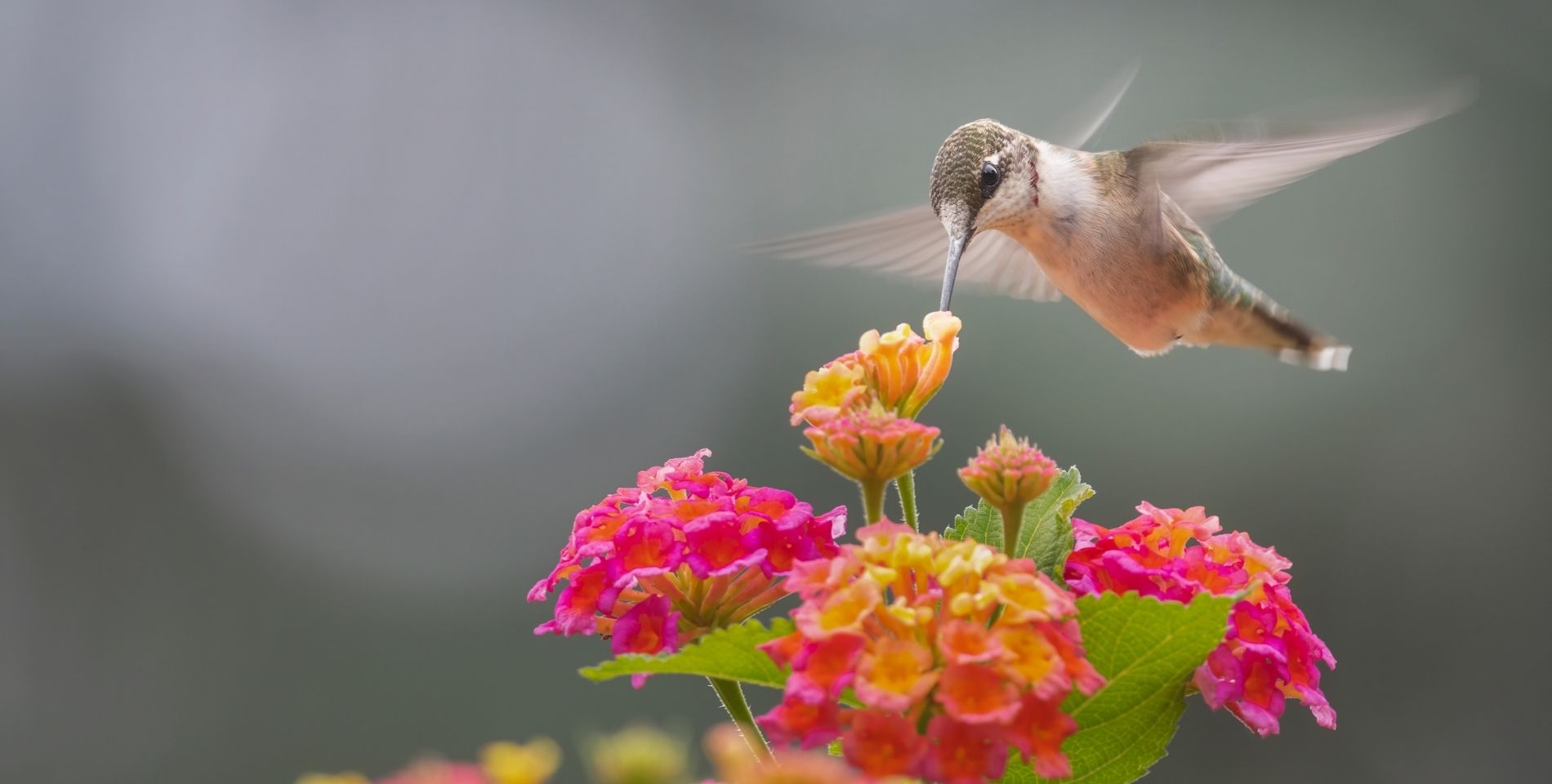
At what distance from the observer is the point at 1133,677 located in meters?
1.19

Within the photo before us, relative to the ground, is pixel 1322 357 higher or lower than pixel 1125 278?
lower

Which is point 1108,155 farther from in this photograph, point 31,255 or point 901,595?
point 31,255

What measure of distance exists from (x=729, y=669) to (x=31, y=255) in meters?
6.12

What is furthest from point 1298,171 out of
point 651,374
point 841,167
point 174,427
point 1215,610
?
point 174,427

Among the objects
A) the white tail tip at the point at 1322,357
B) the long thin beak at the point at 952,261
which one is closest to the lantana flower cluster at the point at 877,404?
the long thin beak at the point at 952,261

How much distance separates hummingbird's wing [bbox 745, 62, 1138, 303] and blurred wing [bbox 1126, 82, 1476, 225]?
0.51ft

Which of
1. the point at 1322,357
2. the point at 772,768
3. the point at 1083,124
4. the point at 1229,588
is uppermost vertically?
the point at 1083,124

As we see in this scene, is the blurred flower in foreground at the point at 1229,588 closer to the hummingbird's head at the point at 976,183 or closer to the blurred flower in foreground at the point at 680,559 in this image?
the blurred flower in foreground at the point at 680,559

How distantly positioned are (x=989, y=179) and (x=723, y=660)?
44.3 inches

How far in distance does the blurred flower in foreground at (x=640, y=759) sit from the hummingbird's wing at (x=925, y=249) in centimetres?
156

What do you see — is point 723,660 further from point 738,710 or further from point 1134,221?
point 1134,221

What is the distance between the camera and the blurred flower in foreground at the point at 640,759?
0.73m

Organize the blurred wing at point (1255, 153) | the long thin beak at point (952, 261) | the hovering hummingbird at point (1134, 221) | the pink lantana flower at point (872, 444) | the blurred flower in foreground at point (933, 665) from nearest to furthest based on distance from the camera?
the blurred flower in foreground at point (933, 665), the pink lantana flower at point (872, 444), the long thin beak at point (952, 261), the blurred wing at point (1255, 153), the hovering hummingbird at point (1134, 221)

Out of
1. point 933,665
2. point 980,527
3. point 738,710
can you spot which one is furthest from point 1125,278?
point 933,665
